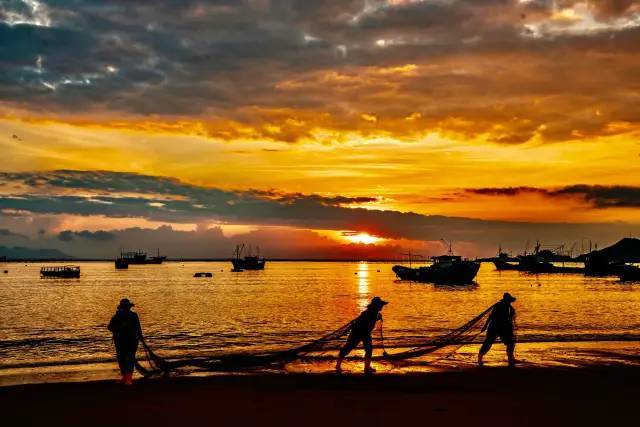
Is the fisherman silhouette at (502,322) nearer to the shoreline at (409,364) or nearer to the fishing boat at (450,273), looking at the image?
the shoreline at (409,364)

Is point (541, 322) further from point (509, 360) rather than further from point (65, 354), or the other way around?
point (65, 354)

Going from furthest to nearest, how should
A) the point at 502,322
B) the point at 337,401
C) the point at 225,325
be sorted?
the point at 225,325 → the point at 502,322 → the point at 337,401

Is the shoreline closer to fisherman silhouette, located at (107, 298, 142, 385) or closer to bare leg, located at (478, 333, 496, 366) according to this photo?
bare leg, located at (478, 333, 496, 366)

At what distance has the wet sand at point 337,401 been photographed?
1295 centimetres

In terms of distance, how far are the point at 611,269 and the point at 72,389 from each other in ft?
551

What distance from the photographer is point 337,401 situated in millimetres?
14602

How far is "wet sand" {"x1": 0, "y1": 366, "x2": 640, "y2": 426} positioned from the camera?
12.9 meters

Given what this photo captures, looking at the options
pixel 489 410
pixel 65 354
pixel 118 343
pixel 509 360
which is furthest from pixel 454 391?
pixel 65 354

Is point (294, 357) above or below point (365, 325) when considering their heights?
below

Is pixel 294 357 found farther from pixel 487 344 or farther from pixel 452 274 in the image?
pixel 452 274

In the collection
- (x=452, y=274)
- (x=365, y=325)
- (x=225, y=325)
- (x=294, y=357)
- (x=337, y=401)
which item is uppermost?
(x=365, y=325)

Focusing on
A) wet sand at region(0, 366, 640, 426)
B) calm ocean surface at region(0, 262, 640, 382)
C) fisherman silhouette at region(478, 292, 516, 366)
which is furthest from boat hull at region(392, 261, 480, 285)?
wet sand at region(0, 366, 640, 426)

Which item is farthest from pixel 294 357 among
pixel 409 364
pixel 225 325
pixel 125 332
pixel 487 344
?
pixel 225 325

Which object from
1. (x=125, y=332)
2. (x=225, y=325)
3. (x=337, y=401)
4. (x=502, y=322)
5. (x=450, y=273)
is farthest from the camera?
(x=450, y=273)
